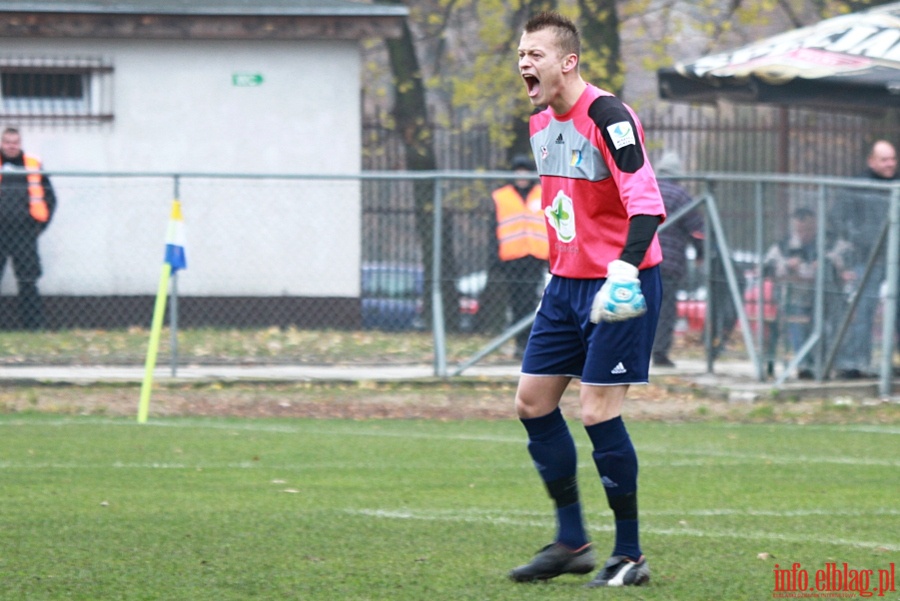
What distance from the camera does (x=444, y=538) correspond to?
20.0 ft

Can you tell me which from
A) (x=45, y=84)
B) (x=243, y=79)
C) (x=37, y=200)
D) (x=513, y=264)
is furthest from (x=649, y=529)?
(x=45, y=84)

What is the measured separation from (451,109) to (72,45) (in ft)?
19.0

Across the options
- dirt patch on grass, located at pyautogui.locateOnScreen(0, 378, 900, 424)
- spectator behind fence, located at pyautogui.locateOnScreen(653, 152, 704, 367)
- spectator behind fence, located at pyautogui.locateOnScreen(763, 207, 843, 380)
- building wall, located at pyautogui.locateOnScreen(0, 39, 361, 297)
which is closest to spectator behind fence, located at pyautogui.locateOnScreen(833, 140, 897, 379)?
spectator behind fence, located at pyautogui.locateOnScreen(763, 207, 843, 380)

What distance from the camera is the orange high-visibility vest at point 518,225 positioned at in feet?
43.3

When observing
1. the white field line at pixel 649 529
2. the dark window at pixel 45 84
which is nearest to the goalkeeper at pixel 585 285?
the white field line at pixel 649 529

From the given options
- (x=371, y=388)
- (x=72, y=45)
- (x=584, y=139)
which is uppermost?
(x=72, y=45)

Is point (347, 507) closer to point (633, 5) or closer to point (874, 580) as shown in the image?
point (874, 580)

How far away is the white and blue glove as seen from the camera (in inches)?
189

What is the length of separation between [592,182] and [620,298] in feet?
1.73

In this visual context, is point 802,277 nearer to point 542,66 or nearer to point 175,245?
point 175,245

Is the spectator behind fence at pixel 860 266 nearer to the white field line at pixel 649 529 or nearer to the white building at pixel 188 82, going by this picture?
the white field line at pixel 649 529

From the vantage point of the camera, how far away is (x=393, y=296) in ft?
43.9

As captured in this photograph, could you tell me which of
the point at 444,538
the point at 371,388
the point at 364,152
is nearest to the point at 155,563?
the point at 444,538

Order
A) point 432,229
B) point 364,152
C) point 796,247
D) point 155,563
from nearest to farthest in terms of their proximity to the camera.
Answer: point 155,563 < point 796,247 < point 432,229 < point 364,152
